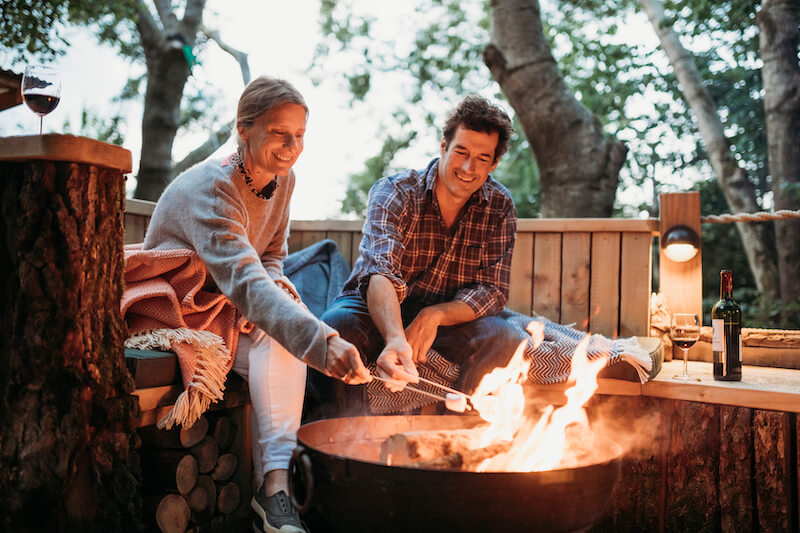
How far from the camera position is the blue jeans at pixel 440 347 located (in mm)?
2033

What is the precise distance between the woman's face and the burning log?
34.9 inches

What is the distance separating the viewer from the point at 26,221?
1.34 meters

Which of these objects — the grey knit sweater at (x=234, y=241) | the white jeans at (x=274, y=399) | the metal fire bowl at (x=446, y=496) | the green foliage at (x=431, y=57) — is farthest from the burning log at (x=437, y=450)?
the green foliage at (x=431, y=57)

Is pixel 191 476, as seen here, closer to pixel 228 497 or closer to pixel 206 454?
pixel 206 454

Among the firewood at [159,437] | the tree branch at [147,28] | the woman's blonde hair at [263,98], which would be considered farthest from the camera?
the tree branch at [147,28]

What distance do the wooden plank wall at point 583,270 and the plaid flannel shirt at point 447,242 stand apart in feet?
2.07

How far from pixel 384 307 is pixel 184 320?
58cm

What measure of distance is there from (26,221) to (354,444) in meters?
0.95

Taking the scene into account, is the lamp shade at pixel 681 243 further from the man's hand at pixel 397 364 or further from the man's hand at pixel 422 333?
the man's hand at pixel 397 364

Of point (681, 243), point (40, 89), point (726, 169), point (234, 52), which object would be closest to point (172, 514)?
point (40, 89)

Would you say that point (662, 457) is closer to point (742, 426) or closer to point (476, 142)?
point (742, 426)

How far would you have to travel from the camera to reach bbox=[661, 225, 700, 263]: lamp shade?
278 centimetres

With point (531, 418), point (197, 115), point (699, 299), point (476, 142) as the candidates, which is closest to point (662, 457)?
point (531, 418)

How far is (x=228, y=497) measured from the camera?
1.92 metres
